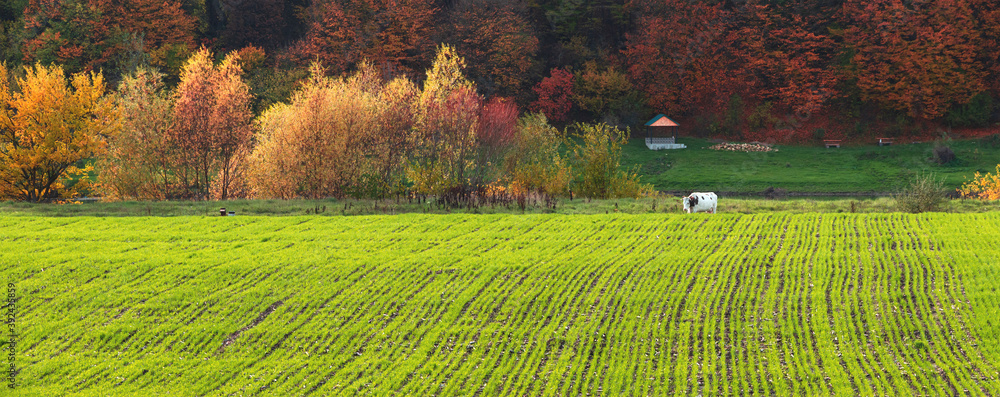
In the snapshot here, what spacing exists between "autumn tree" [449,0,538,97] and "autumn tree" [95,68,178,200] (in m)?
37.2

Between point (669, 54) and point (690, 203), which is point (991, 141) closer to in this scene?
point (669, 54)

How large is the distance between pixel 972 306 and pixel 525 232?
11.9 meters

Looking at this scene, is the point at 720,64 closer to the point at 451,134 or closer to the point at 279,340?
the point at 451,134

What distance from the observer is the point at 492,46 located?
71.6m

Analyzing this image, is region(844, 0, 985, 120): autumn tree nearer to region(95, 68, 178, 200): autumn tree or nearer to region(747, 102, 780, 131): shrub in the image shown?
region(747, 102, 780, 131): shrub

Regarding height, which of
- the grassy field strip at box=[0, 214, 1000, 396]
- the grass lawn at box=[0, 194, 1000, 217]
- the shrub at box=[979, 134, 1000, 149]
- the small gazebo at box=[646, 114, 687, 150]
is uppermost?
the small gazebo at box=[646, 114, 687, 150]

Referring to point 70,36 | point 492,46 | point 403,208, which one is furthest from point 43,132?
point 492,46

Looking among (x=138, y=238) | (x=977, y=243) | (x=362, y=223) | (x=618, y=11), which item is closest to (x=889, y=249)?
(x=977, y=243)

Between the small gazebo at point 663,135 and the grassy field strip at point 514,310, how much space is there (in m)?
44.4

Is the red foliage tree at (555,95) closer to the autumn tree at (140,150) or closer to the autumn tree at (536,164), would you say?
the autumn tree at (536,164)

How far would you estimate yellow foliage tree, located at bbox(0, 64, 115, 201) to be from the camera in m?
34.7

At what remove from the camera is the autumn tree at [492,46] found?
235 feet

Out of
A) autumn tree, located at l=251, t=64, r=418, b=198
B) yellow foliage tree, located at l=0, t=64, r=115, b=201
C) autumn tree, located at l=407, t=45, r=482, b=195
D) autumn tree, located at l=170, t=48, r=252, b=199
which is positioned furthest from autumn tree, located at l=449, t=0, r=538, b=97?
yellow foliage tree, located at l=0, t=64, r=115, b=201

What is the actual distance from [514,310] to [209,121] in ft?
83.5
